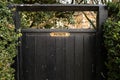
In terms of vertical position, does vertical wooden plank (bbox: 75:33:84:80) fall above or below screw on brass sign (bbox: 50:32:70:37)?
below

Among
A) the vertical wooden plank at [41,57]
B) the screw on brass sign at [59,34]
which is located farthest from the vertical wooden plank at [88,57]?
the vertical wooden plank at [41,57]

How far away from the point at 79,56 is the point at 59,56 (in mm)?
368

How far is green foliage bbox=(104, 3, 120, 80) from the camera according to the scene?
529 centimetres

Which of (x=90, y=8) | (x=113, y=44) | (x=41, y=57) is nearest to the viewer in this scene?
(x=113, y=44)

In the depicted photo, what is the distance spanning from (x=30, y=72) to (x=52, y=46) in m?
0.63

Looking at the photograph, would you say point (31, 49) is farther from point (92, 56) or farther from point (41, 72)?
point (92, 56)

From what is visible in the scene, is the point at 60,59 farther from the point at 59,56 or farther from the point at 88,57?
the point at 88,57

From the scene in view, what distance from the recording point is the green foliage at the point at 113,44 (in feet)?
17.3

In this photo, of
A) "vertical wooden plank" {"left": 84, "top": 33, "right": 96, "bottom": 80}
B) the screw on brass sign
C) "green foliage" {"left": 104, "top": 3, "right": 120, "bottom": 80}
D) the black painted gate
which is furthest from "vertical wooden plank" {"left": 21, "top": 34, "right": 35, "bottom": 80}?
"green foliage" {"left": 104, "top": 3, "right": 120, "bottom": 80}

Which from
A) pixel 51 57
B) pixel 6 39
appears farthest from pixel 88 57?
pixel 6 39

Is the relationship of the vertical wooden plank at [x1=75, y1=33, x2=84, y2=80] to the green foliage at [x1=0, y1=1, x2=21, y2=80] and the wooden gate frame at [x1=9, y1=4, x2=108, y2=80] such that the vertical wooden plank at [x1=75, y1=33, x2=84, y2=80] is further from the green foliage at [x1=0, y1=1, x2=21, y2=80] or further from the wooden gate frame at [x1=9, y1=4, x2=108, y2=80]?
the green foliage at [x1=0, y1=1, x2=21, y2=80]

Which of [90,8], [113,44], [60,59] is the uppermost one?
[90,8]

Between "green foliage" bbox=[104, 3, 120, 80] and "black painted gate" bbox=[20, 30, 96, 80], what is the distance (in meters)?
0.55

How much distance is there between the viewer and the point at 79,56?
618 cm
